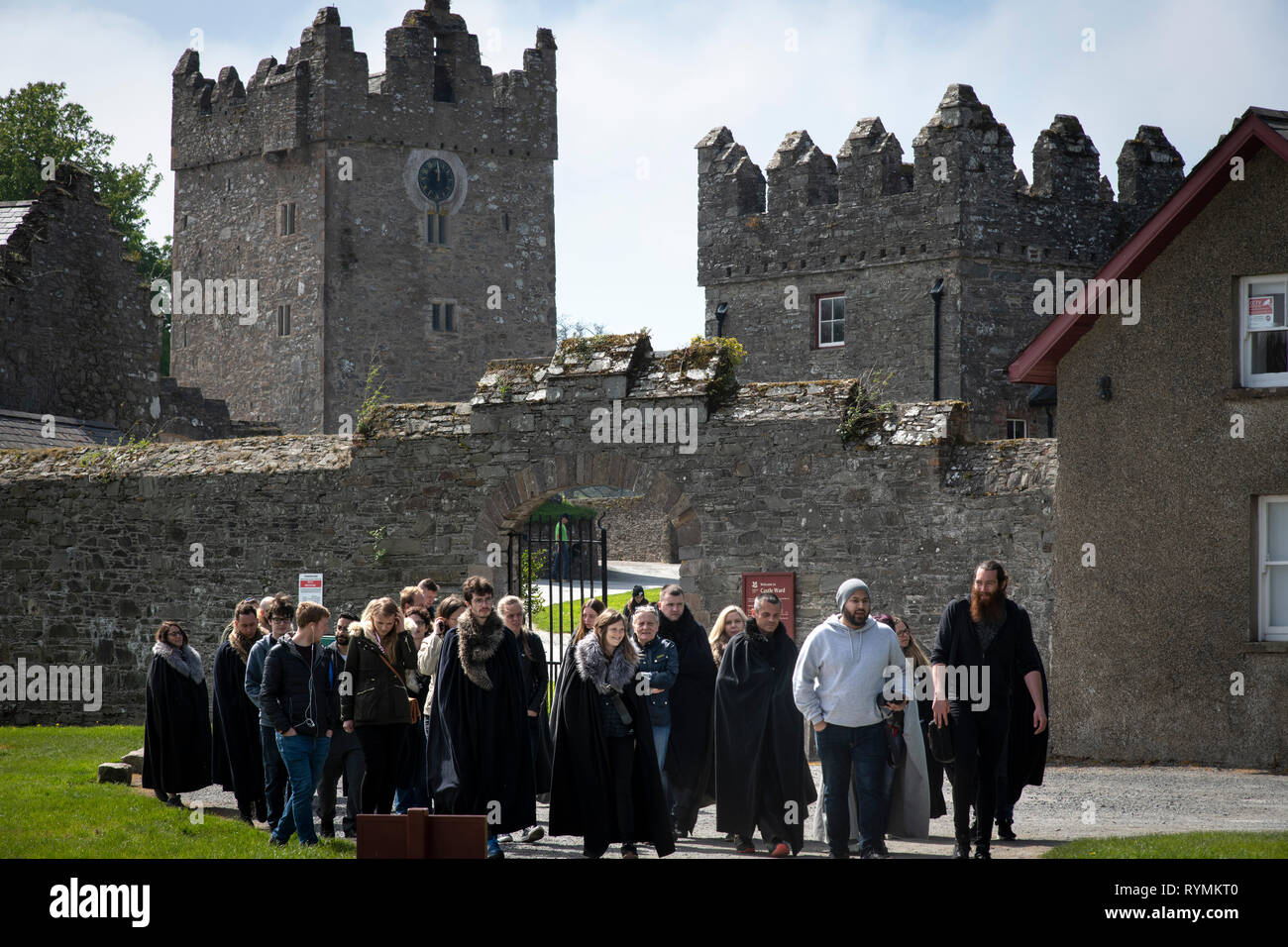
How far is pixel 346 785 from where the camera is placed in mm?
11383

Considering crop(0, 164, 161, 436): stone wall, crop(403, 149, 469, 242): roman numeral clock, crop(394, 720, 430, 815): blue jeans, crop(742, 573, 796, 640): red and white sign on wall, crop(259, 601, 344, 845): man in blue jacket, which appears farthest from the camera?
crop(403, 149, 469, 242): roman numeral clock

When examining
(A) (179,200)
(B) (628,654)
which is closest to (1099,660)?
(B) (628,654)

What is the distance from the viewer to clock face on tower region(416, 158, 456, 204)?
43.0 m

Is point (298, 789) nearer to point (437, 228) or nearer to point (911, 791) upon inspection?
point (911, 791)

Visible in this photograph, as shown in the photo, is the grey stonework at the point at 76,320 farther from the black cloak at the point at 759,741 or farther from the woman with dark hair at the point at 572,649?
the black cloak at the point at 759,741

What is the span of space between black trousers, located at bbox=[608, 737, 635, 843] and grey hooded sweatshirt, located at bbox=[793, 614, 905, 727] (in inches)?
46.6

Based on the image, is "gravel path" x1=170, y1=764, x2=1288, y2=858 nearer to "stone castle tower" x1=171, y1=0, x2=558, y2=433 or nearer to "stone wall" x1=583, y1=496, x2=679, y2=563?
"stone wall" x1=583, y1=496, x2=679, y2=563

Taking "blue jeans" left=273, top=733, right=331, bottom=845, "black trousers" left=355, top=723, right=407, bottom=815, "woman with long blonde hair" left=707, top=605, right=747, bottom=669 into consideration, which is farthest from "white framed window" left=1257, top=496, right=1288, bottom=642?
"blue jeans" left=273, top=733, right=331, bottom=845

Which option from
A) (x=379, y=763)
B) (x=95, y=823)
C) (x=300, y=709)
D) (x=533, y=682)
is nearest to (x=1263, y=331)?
(x=533, y=682)

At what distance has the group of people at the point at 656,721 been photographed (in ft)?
31.8

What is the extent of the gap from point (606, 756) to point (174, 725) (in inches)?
182

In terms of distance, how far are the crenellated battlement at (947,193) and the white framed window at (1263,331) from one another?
1365 cm
